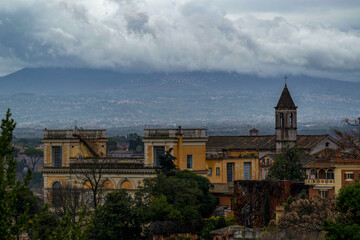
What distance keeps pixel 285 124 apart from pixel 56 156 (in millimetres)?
21133

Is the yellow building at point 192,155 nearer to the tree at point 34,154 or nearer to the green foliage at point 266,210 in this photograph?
the green foliage at point 266,210

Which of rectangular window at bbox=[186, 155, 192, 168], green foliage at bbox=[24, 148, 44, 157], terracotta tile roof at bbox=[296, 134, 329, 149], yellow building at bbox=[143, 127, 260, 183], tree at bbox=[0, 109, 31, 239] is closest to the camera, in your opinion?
tree at bbox=[0, 109, 31, 239]

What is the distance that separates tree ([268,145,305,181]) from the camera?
69125 millimetres

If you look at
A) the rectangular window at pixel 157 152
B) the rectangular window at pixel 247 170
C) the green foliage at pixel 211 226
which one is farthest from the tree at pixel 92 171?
the green foliage at pixel 211 226

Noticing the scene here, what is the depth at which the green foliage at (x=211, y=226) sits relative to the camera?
6197 cm

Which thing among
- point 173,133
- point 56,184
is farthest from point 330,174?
point 56,184

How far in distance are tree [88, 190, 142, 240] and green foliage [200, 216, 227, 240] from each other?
394 centimetres

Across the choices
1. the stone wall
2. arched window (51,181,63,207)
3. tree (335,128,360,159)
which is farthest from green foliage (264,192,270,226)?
arched window (51,181,63,207)

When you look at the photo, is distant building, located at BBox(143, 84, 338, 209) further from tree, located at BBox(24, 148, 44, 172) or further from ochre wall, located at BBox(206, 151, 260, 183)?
tree, located at BBox(24, 148, 44, 172)

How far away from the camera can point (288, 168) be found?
70.3 m

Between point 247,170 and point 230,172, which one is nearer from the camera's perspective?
point 230,172

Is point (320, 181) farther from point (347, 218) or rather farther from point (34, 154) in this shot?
point (34, 154)

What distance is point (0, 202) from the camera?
32.0 m

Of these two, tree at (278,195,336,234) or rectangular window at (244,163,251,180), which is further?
rectangular window at (244,163,251,180)
